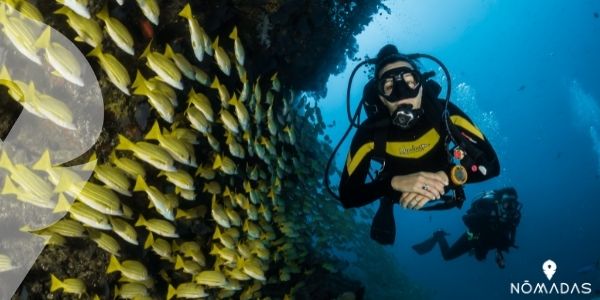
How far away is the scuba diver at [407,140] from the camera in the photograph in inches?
175

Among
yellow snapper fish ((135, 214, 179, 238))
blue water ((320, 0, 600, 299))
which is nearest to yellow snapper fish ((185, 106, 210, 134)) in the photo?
yellow snapper fish ((135, 214, 179, 238))

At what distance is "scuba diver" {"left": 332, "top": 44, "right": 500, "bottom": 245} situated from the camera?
446 centimetres

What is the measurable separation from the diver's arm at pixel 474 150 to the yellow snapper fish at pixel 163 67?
10.1 feet

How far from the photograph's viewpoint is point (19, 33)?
2625 mm

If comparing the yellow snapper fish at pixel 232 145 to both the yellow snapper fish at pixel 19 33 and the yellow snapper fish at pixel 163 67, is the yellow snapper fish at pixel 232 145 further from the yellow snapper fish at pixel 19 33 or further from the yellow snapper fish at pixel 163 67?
the yellow snapper fish at pixel 19 33

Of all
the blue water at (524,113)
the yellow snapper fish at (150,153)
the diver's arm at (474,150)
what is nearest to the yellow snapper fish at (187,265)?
the yellow snapper fish at (150,153)

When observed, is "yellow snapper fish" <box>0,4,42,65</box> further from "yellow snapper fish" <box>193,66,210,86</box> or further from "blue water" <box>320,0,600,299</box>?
"blue water" <box>320,0,600,299</box>

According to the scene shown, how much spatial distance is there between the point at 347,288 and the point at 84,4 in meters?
6.83

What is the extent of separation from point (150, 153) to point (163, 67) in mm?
805

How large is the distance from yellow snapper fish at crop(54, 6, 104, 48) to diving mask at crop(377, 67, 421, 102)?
2974 millimetres

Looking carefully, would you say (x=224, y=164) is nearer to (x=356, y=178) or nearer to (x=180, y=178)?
(x=180, y=178)

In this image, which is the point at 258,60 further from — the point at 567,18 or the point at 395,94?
the point at 567,18

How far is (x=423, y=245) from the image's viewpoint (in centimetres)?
1216

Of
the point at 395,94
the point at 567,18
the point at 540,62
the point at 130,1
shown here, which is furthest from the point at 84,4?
the point at 540,62
